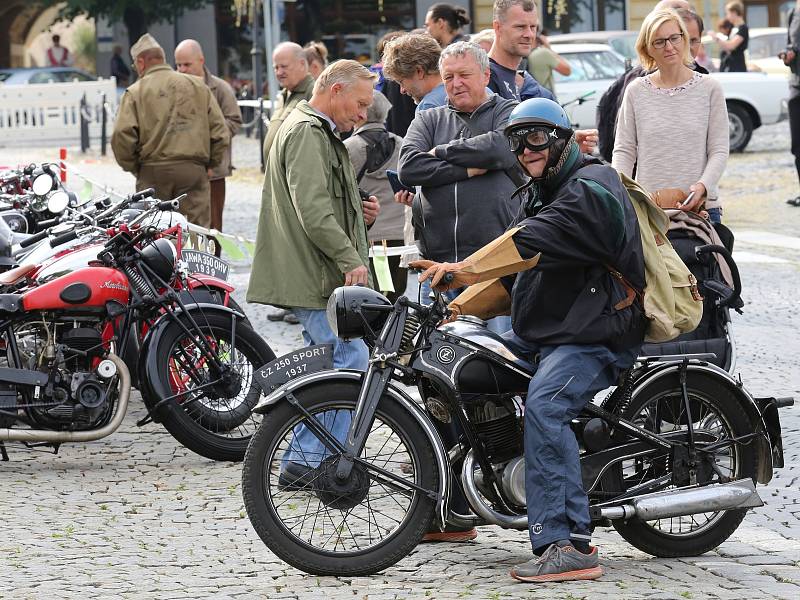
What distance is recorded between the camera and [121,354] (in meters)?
7.46

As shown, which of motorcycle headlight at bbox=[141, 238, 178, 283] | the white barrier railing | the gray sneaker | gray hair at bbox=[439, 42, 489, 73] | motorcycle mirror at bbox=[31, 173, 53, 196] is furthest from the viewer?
the white barrier railing

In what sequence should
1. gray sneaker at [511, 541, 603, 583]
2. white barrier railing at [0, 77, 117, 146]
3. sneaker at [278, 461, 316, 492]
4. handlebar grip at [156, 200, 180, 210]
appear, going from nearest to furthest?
1. gray sneaker at [511, 541, 603, 583]
2. sneaker at [278, 461, 316, 492]
3. handlebar grip at [156, 200, 180, 210]
4. white barrier railing at [0, 77, 117, 146]

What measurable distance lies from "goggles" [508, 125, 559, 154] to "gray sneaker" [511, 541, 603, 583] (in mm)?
1327

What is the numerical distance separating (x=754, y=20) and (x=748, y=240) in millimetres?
30166

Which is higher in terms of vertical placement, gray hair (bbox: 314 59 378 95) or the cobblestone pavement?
gray hair (bbox: 314 59 378 95)

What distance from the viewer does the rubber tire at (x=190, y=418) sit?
24.0ft

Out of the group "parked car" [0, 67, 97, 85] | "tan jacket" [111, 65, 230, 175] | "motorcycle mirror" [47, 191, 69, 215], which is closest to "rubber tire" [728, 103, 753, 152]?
"tan jacket" [111, 65, 230, 175]

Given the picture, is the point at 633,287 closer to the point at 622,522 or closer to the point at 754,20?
the point at 622,522

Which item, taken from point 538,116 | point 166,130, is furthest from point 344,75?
point 166,130

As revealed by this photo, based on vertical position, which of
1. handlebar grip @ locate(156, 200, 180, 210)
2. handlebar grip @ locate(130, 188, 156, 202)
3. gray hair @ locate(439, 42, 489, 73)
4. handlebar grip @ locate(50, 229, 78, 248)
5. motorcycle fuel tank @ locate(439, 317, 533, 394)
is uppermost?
gray hair @ locate(439, 42, 489, 73)

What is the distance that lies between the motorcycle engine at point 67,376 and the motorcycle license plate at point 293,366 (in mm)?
1993

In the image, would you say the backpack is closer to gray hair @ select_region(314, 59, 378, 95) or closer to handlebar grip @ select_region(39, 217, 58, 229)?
gray hair @ select_region(314, 59, 378, 95)

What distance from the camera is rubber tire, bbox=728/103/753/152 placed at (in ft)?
74.5

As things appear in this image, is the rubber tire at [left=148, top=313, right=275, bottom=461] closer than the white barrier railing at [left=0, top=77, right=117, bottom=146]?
Yes
